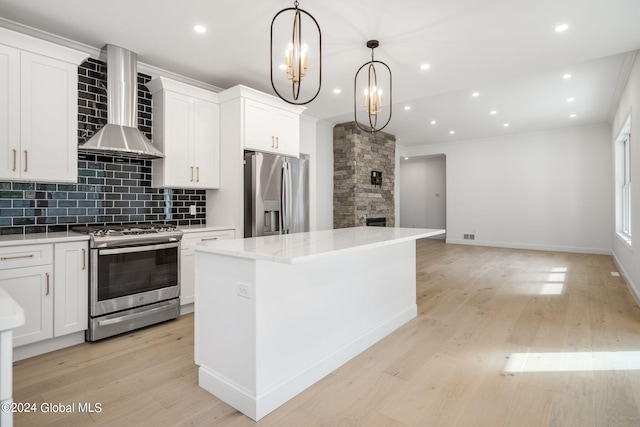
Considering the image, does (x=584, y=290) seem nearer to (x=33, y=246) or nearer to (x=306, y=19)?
(x=306, y=19)

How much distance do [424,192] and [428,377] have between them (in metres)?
9.20

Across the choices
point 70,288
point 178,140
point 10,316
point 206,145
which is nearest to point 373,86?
point 206,145

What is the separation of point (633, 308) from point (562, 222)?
15.3 feet

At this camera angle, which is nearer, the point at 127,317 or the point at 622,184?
the point at 127,317

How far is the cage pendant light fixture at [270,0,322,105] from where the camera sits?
212 centimetres

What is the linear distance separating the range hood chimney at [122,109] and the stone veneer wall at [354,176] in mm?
4199

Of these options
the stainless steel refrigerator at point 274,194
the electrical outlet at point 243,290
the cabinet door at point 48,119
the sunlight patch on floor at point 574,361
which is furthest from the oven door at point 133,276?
the sunlight patch on floor at point 574,361

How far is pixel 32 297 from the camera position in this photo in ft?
8.10

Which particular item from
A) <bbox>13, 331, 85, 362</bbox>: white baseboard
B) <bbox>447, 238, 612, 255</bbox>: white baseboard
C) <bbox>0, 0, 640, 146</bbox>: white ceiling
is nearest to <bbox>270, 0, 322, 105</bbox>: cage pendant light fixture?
<bbox>0, 0, 640, 146</bbox>: white ceiling

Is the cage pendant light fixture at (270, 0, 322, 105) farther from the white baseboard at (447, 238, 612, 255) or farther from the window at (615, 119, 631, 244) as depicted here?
the white baseboard at (447, 238, 612, 255)

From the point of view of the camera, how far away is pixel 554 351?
101 inches

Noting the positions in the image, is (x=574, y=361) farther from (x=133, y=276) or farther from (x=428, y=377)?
(x=133, y=276)

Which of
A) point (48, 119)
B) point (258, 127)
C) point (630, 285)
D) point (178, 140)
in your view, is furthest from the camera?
point (630, 285)

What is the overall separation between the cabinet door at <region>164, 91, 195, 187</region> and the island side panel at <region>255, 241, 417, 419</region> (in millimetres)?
2237
